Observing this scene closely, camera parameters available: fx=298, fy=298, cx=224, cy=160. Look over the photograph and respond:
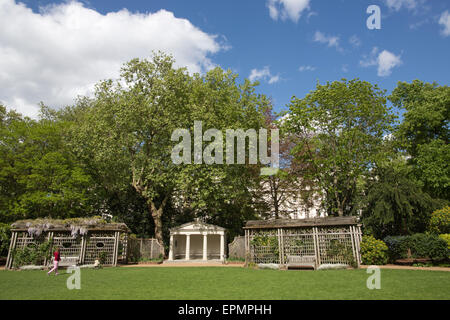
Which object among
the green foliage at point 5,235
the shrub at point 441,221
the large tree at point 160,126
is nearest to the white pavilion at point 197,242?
the large tree at point 160,126

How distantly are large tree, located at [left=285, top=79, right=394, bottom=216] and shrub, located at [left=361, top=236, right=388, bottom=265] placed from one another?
21.8 feet

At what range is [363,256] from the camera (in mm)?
18844

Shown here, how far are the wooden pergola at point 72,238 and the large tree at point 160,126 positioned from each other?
22.4 ft

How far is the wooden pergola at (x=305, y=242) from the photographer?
1700 cm

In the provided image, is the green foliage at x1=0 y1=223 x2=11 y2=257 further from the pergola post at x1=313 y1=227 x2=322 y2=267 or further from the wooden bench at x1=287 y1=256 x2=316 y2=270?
the pergola post at x1=313 y1=227 x2=322 y2=267

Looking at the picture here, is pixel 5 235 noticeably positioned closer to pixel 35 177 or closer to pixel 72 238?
pixel 35 177

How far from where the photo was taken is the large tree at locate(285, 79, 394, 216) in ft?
83.5

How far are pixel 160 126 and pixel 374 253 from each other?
2024cm

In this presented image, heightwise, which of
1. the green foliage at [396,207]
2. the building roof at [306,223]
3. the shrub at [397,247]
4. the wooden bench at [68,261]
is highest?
the green foliage at [396,207]

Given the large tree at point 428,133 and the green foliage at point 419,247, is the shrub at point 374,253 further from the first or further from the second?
the large tree at point 428,133

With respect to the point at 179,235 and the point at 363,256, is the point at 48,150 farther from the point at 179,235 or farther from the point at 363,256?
the point at 363,256

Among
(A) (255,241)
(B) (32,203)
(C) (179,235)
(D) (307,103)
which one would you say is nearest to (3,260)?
(B) (32,203)

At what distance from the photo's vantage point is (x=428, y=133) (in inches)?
1169

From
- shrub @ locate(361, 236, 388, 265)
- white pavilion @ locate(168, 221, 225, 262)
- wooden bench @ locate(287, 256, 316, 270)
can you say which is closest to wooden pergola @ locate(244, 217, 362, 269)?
wooden bench @ locate(287, 256, 316, 270)
